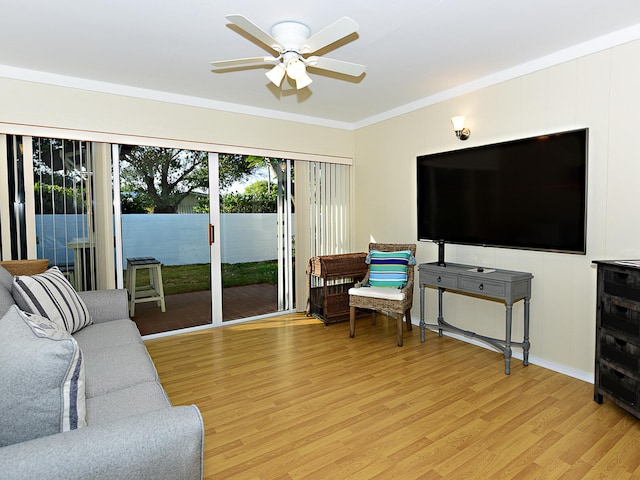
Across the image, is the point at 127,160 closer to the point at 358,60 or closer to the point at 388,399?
the point at 358,60

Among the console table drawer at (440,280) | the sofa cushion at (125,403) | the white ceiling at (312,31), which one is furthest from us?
the console table drawer at (440,280)

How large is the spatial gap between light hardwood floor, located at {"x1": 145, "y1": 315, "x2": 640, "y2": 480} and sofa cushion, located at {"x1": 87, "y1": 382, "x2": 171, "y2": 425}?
20.3 inches

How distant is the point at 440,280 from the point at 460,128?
58.2 inches

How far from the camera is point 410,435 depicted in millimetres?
2217

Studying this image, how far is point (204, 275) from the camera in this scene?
437 centimetres

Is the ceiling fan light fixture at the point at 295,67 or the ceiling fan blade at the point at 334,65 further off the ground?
the ceiling fan blade at the point at 334,65

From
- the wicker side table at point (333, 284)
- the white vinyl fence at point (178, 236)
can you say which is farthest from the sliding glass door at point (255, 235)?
the wicker side table at point (333, 284)

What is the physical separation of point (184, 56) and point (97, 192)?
1609 millimetres

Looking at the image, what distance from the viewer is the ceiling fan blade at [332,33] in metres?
1.96

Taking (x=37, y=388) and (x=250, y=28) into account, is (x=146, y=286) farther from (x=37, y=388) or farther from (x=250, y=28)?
(x=37, y=388)

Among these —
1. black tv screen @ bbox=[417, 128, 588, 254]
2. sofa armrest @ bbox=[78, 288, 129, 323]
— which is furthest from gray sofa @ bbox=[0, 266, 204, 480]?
black tv screen @ bbox=[417, 128, 588, 254]

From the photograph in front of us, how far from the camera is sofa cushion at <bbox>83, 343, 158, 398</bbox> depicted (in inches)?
72.1

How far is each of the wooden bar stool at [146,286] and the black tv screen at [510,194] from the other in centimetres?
297

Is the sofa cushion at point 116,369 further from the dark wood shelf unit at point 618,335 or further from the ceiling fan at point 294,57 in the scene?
the dark wood shelf unit at point 618,335
